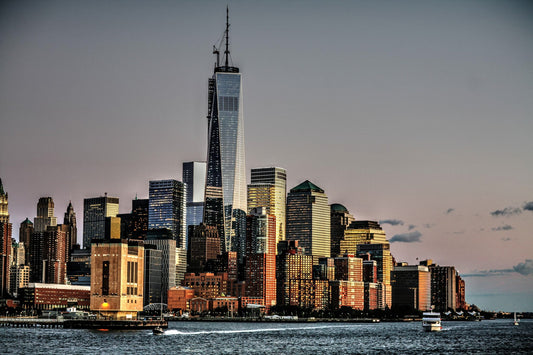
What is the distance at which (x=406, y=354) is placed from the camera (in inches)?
6471

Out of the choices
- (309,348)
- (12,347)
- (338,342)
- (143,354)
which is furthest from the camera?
(338,342)

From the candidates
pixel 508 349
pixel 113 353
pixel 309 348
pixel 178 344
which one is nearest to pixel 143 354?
pixel 113 353

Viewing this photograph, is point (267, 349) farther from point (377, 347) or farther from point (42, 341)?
point (42, 341)

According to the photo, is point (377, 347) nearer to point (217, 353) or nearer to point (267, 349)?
point (267, 349)

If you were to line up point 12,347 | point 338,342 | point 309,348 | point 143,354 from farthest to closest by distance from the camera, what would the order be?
point 338,342, point 309,348, point 12,347, point 143,354

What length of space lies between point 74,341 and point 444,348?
72964 mm

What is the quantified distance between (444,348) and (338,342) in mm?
24792

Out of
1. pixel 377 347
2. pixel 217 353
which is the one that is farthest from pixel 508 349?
pixel 217 353

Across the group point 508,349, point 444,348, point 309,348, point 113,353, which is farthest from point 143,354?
point 508,349

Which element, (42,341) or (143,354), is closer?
(143,354)

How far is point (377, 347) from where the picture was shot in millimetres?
182625

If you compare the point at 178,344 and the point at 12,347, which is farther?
the point at 178,344

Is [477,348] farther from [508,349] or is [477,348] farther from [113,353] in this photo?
[113,353]

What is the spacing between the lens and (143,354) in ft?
488
